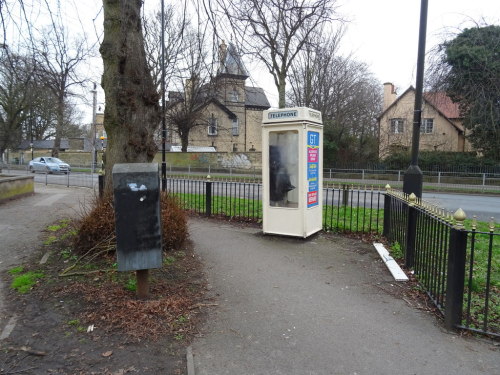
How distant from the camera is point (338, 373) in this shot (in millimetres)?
2953

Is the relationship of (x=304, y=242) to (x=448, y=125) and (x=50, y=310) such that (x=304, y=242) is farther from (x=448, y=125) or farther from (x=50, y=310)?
(x=448, y=125)

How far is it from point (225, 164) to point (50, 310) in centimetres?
3230

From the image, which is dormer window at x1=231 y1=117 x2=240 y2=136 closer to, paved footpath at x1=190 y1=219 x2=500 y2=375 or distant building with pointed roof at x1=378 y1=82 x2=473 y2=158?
distant building with pointed roof at x1=378 y1=82 x2=473 y2=158

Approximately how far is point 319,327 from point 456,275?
1.39m

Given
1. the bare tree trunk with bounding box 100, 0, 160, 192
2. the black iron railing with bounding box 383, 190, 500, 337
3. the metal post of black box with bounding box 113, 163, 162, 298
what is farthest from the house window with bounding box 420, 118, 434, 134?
the metal post of black box with bounding box 113, 163, 162, 298

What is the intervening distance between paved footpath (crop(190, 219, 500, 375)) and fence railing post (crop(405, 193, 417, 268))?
0.40 m

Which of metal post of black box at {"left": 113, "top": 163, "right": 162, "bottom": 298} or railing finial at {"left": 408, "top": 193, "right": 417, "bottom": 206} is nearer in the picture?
metal post of black box at {"left": 113, "top": 163, "right": 162, "bottom": 298}

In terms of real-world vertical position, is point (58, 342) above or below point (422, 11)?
below

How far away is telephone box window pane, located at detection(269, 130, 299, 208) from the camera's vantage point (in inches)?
285

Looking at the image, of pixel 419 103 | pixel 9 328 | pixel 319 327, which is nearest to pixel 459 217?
pixel 319 327

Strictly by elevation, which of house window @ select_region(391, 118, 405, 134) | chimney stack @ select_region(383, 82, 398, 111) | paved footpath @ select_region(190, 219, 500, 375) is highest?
chimney stack @ select_region(383, 82, 398, 111)

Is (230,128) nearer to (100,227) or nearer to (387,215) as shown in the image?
(387,215)

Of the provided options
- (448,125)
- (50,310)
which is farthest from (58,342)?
(448,125)

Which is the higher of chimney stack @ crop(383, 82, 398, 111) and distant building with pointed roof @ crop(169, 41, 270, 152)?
chimney stack @ crop(383, 82, 398, 111)
